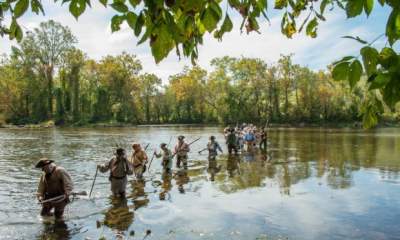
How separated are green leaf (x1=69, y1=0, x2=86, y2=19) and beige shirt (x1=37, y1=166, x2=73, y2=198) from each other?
764 cm

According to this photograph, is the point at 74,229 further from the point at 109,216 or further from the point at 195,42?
the point at 195,42

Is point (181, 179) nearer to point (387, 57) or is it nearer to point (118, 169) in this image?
point (118, 169)

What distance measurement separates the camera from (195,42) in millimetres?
3242

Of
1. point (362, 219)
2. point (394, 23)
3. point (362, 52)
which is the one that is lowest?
point (362, 219)

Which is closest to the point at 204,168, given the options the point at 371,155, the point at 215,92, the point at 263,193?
the point at 263,193

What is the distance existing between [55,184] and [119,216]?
2018mm

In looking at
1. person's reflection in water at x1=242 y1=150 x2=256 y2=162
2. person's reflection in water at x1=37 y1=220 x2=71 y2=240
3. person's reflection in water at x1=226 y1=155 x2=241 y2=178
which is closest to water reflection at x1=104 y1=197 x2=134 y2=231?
person's reflection in water at x1=37 y1=220 x2=71 y2=240

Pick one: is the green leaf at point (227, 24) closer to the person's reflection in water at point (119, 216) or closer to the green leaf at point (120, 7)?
the green leaf at point (120, 7)

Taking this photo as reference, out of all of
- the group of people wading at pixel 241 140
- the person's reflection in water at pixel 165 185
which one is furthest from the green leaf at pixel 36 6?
the group of people wading at pixel 241 140

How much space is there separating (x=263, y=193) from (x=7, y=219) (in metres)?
7.82

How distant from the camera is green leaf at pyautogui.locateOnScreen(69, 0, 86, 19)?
2977 mm

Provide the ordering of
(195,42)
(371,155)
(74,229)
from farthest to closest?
(371,155) → (74,229) → (195,42)

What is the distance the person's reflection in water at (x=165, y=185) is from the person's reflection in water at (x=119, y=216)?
4.44 ft

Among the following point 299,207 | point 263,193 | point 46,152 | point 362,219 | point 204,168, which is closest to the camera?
point 362,219
